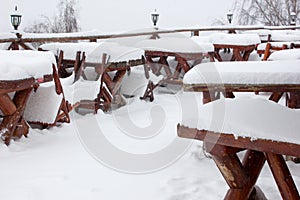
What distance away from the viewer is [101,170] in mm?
3057

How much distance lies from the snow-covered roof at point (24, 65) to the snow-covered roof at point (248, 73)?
1557mm

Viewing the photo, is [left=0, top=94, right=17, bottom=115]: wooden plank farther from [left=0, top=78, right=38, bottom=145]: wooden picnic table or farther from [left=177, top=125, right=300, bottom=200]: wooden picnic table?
[left=177, top=125, right=300, bottom=200]: wooden picnic table

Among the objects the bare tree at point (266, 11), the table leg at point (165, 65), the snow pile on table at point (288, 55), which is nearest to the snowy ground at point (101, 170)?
the snow pile on table at point (288, 55)

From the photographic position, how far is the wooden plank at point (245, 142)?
6.05ft

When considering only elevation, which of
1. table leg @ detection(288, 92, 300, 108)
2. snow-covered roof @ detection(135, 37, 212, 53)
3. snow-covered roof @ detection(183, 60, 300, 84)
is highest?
snow-covered roof @ detection(183, 60, 300, 84)

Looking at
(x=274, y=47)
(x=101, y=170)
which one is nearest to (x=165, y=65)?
(x=274, y=47)

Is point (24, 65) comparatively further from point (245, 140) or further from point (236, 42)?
point (236, 42)

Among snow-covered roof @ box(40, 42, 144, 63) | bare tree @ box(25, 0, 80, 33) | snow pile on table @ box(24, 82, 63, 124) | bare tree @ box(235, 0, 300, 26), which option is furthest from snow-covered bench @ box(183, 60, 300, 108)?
bare tree @ box(25, 0, 80, 33)

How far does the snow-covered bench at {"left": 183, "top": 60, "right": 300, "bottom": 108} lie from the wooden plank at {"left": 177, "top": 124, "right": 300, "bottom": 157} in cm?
28

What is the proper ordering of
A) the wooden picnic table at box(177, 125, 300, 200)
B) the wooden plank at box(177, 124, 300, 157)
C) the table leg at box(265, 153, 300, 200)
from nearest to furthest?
the wooden plank at box(177, 124, 300, 157) → the wooden picnic table at box(177, 125, 300, 200) → the table leg at box(265, 153, 300, 200)

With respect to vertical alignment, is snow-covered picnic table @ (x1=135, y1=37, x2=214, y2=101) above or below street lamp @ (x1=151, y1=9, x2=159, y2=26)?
below

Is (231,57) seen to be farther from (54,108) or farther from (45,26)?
(45,26)

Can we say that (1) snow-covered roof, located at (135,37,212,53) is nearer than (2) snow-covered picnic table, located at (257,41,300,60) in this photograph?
No

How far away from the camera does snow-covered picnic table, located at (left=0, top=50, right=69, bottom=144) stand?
3195 millimetres
